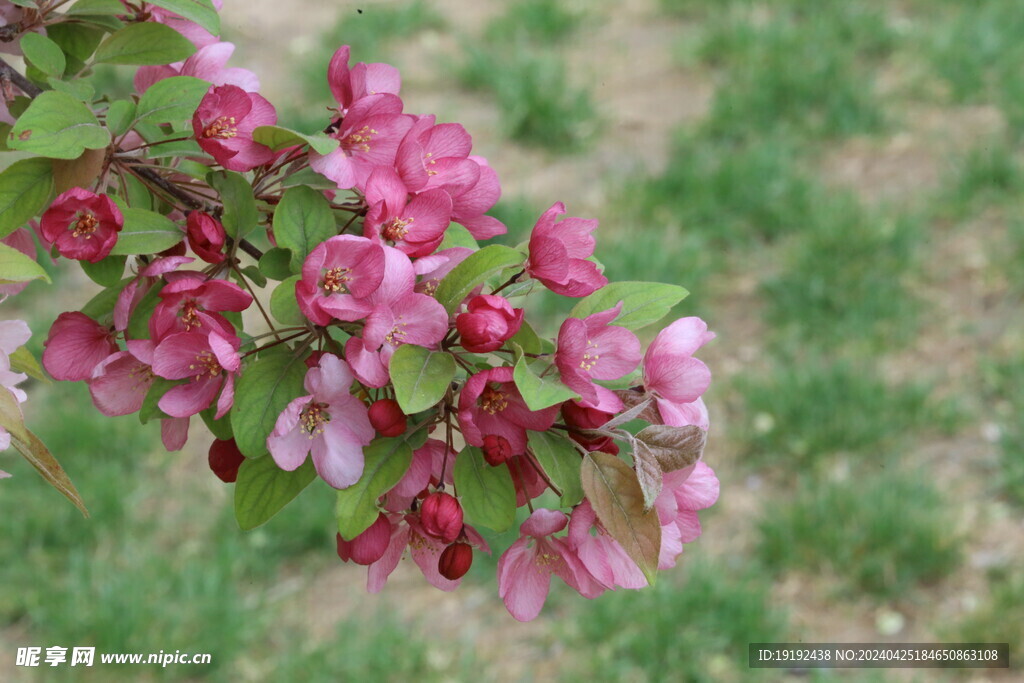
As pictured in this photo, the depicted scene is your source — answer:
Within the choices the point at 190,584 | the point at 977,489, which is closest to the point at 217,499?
the point at 190,584

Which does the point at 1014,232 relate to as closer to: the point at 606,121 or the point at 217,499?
the point at 606,121

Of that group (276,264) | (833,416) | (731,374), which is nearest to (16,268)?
(276,264)

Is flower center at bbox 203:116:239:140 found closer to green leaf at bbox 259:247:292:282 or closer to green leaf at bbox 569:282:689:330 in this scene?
green leaf at bbox 259:247:292:282

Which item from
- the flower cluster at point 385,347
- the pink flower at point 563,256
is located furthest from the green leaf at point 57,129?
the pink flower at point 563,256

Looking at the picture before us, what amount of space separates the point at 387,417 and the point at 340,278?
0.10 metres

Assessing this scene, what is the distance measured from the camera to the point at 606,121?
12.8 feet

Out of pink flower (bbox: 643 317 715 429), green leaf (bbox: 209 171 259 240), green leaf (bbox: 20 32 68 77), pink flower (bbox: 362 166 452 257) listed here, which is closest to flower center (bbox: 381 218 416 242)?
pink flower (bbox: 362 166 452 257)

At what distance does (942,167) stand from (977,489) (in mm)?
1288

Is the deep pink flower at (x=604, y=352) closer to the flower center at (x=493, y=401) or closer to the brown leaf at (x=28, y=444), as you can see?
the flower center at (x=493, y=401)

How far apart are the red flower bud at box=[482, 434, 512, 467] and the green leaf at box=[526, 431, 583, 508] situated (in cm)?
2

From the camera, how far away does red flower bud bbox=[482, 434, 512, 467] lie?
2.45 feet

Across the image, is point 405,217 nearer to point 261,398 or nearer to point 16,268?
point 261,398

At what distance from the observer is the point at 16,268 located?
752 millimetres

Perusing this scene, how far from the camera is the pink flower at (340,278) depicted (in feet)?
2.39
